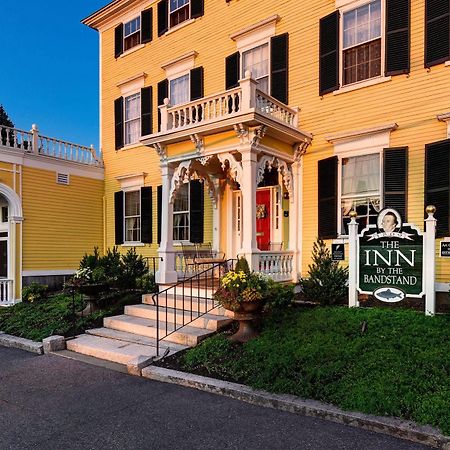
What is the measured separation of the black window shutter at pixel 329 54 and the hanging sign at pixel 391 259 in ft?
13.8

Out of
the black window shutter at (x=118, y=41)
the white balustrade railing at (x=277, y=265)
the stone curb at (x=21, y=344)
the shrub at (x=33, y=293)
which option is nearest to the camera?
the stone curb at (x=21, y=344)

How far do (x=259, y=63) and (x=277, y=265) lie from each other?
5.60m

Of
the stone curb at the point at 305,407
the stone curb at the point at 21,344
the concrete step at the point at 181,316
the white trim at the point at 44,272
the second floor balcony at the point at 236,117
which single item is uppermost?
the second floor balcony at the point at 236,117

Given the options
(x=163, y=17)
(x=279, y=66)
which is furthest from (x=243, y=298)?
(x=163, y=17)

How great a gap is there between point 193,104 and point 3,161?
7.23 m

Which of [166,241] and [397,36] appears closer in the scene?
[397,36]

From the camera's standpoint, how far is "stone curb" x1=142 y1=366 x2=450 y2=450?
3830 mm

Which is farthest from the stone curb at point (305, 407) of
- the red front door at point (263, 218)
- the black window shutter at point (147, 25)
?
the black window shutter at point (147, 25)

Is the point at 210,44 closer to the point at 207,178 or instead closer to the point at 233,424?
the point at 207,178

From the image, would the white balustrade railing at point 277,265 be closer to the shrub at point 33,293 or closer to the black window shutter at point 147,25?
the shrub at point 33,293

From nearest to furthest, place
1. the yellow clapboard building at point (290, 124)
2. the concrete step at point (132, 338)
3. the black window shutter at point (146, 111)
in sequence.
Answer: the concrete step at point (132, 338) → the yellow clapboard building at point (290, 124) → the black window shutter at point (146, 111)

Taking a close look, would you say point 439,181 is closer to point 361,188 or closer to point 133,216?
point 361,188

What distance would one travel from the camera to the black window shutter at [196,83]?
483 inches

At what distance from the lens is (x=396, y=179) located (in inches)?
335
